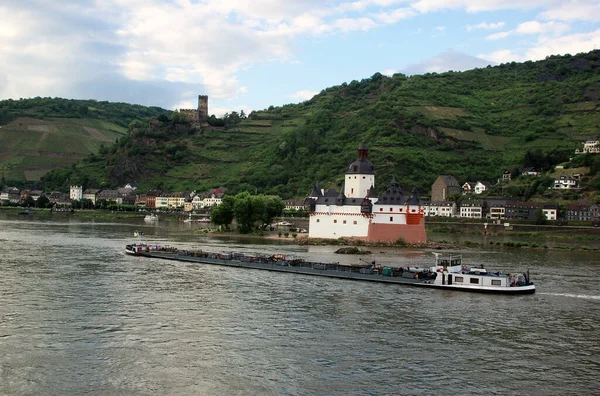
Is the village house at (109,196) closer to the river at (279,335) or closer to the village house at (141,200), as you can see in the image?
the village house at (141,200)

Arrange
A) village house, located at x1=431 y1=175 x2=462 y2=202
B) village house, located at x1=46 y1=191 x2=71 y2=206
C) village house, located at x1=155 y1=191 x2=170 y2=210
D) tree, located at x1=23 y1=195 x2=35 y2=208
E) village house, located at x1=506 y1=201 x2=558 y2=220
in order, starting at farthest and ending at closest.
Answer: village house, located at x1=46 y1=191 x2=71 y2=206
tree, located at x1=23 y1=195 x2=35 y2=208
village house, located at x1=155 y1=191 x2=170 y2=210
village house, located at x1=431 y1=175 x2=462 y2=202
village house, located at x1=506 y1=201 x2=558 y2=220

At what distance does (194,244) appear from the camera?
244 feet

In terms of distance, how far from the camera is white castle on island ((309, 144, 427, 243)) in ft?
252

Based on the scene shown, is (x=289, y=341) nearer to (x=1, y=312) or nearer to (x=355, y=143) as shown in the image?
(x=1, y=312)

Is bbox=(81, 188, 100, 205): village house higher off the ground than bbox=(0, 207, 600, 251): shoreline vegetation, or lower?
higher

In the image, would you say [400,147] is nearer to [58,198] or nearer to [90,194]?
[90,194]

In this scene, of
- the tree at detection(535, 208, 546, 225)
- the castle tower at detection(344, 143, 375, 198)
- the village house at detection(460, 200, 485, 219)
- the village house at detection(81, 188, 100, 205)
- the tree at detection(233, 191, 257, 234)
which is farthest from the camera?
the village house at detection(81, 188, 100, 205)

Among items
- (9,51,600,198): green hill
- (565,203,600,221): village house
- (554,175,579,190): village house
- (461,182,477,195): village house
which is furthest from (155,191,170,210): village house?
(565,203,600,221): village house

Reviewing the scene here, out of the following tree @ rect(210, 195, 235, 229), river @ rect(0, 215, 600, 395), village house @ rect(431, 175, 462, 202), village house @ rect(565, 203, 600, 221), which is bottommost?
river @ rect(0, 215, 600, 395)

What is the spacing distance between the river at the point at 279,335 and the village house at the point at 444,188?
79955mm

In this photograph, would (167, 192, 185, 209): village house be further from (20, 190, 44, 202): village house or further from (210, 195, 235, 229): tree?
(210, 195, 235, 229): tree

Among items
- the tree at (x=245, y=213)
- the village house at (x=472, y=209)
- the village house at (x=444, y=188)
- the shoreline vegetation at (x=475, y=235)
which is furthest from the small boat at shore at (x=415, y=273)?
the village house at (x=444, y=188)

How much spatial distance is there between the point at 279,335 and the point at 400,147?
4940 inches

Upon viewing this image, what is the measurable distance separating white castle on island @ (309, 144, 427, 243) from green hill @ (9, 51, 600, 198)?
46537mm
